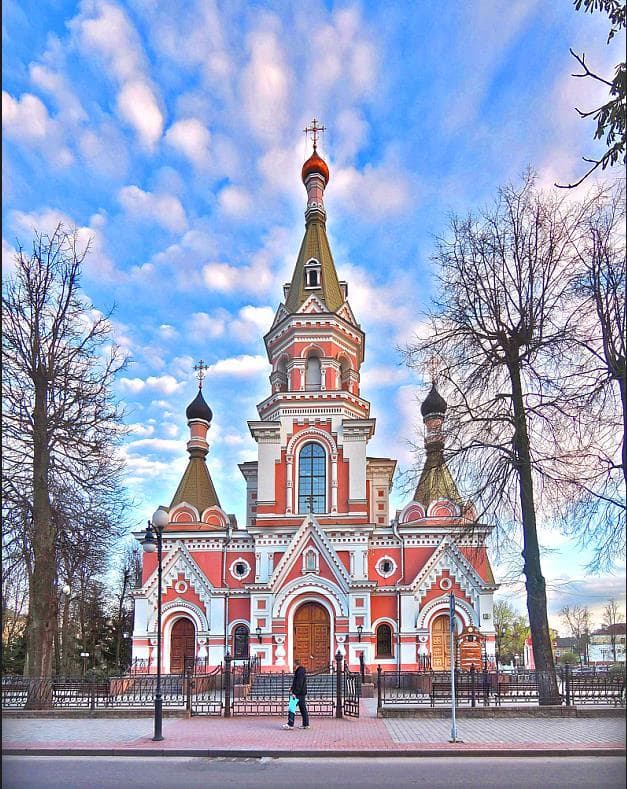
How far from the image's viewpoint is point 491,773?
11273 millimetres

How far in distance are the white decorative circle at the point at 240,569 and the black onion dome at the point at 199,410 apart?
8901 millimetres

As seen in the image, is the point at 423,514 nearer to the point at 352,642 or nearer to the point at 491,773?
the point at 352,642

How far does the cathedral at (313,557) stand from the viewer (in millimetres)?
31234

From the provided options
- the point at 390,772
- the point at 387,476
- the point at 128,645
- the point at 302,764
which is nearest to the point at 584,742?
the point at 390,772

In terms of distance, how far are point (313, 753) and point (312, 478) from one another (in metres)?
21.1

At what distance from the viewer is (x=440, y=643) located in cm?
3191

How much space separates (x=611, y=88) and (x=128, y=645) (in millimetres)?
49854

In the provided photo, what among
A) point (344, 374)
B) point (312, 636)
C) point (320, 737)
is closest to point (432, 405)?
point (344, 374)

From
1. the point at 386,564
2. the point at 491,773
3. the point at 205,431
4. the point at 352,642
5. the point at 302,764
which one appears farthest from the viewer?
the point at 205,431

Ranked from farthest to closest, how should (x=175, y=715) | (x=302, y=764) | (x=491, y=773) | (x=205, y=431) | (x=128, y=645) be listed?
(x=128, y=645)
(x=205, y=431)
(x=175, y=715)
(x=302, y=764)
(x=491, y=773)

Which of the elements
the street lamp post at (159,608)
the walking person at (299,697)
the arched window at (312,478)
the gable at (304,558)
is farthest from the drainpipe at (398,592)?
the street lamp post at (159,608)

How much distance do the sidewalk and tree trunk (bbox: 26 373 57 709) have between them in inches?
91.1

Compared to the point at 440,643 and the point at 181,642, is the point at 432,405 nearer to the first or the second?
the point at 440,643

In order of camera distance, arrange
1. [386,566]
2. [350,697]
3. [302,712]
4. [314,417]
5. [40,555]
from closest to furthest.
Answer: [302,712] < [350,697] < [40,555] < [386,566] < [314,417]
